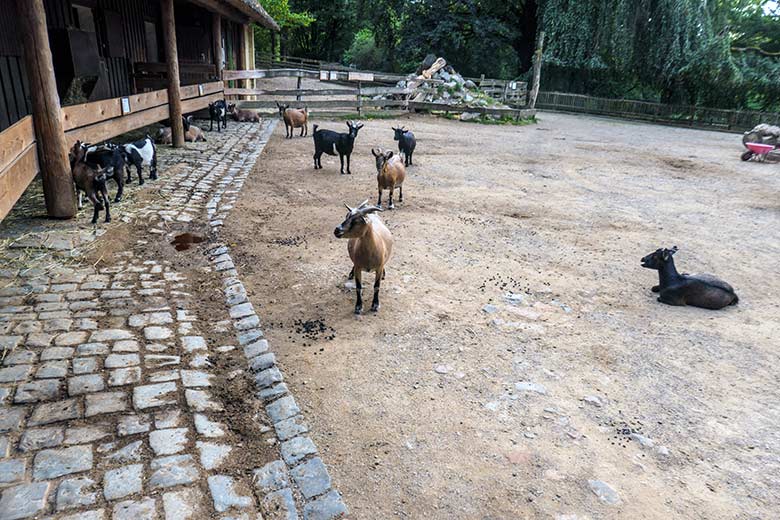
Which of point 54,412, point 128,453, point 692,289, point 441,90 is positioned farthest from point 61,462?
point 441,90

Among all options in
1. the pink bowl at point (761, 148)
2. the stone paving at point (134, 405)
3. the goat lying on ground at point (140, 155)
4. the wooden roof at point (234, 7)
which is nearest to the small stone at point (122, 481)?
the stone paving at point (134, 405)

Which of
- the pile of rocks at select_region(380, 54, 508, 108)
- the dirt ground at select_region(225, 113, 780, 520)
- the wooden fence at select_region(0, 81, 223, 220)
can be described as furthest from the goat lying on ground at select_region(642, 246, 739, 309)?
the pile of rocks at select_region(380, 54, 508, 108)

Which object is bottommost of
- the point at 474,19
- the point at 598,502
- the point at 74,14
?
the point at 598,502

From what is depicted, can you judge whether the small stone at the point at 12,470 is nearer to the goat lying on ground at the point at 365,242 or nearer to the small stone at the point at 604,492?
the goat lying on ground at the point at 365,242

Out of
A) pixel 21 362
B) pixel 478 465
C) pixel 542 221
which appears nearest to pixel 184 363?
pixel 21 362

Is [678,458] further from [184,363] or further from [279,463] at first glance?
[184,363]

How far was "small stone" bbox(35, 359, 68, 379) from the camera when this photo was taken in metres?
3.26

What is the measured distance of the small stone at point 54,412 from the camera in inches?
114

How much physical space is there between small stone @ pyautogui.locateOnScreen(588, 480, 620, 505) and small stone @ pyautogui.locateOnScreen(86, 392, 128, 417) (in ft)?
9.24

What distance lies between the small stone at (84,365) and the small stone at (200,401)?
2.31 feet

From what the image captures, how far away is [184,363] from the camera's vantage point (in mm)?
3586

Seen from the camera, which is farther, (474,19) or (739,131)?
(474,19)

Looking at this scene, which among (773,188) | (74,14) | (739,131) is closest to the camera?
(74,14)

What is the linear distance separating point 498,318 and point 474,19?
2748 centimetres
